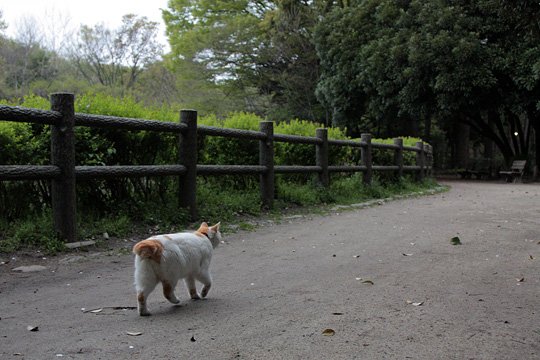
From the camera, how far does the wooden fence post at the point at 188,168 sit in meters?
6.85

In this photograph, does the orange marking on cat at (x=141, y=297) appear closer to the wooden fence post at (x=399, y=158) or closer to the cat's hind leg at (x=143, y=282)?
the cat's hind leg at (x=143, y=282)

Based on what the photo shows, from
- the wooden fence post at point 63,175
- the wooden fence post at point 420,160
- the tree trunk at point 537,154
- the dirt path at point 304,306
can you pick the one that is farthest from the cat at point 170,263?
the tree trunk at point 537,154

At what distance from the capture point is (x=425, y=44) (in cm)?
2225

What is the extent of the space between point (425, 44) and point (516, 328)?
20.8 meters

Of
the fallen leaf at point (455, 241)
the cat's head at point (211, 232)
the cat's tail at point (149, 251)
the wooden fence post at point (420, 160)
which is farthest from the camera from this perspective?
the wooden fence post at point (420, 160)

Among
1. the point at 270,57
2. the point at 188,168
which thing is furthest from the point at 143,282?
the point at 270,57

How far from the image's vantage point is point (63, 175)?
5.14 metres

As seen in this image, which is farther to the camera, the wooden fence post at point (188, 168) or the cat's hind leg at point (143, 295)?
the wooden fence post at point (188, 168)

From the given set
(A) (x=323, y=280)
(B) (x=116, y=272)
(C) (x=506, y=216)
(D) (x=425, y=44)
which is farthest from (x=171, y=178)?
(D) (x=425, y=44)

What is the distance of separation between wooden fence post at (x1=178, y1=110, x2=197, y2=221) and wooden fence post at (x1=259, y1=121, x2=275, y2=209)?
192cm

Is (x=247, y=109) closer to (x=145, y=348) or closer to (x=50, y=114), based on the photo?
(x=50, y=114)

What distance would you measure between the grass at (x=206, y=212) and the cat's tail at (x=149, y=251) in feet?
7.13

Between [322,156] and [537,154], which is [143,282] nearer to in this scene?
[322,156]

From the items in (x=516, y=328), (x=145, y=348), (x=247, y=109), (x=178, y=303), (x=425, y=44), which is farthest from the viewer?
(x=247, y=109)
